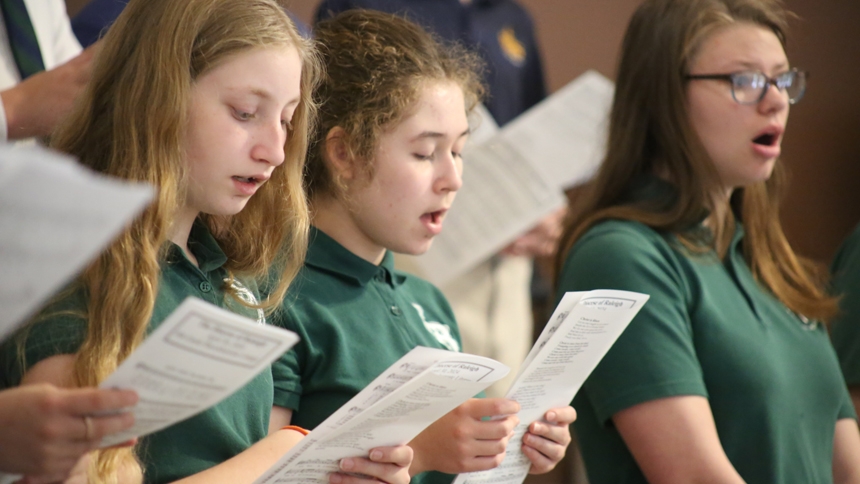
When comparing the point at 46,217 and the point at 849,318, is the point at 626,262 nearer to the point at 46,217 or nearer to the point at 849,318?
the point at 849,318

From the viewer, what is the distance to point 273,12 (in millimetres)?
1221

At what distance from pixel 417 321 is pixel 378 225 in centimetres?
18

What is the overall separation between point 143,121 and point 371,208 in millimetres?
453

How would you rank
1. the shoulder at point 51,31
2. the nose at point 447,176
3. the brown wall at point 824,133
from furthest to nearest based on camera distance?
the brown wall at point 824,133
the shoulder at point 51,31
the nose at point 447,176

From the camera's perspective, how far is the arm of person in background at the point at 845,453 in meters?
1.80

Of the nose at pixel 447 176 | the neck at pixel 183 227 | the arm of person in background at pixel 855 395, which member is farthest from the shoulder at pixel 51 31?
the arm of person in background at pixel 855 395

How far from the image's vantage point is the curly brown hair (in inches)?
Result: 57.1

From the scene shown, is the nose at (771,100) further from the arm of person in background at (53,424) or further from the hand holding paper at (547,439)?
the arm of person in background at (53,424)

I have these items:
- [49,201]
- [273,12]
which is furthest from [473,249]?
[49,201]

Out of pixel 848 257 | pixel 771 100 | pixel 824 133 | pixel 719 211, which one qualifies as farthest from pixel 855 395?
pixel 824 133

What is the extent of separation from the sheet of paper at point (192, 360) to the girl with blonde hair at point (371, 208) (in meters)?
0.49

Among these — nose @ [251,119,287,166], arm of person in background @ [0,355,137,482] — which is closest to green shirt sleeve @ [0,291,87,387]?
arm of person in background @ [0,355,137,482]

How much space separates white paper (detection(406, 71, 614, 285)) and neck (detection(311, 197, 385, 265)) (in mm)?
546

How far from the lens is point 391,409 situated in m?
1.00
